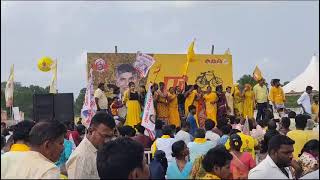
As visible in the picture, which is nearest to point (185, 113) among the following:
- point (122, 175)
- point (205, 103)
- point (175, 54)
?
point (205, 103)

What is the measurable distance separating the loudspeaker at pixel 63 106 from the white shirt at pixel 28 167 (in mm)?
9037

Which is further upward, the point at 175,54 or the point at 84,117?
the point at 175,54

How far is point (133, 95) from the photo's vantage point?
1409 centimetres

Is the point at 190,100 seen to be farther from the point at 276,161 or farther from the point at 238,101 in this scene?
the point at 276,161

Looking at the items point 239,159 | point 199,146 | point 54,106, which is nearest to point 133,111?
point 54,106

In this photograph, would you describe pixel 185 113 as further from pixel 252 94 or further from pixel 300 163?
pixel 300 163

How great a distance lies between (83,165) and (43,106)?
28.4 feet

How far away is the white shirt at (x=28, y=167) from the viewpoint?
10.5 feet

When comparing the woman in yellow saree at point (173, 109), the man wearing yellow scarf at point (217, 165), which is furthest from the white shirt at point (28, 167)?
the woman in yellow saree at point (173, 109)

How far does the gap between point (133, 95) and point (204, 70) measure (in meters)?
5.39

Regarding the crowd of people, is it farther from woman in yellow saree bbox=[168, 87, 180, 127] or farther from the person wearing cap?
the person wearing cap

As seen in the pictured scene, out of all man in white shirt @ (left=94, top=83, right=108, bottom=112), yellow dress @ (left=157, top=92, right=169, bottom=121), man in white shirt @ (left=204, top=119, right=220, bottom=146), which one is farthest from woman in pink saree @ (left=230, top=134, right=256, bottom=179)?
yellow dress @ (left=157, top=92, right=169, bottom=121)

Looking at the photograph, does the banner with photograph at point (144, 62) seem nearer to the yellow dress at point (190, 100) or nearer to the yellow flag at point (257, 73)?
the yellow dress at point (190, 100)

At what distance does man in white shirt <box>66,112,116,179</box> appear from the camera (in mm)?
4016
